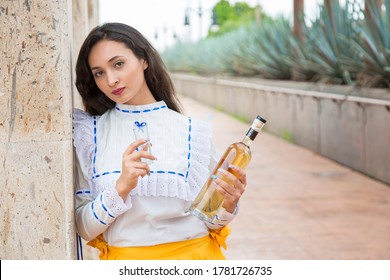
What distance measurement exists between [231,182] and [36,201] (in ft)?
1.80

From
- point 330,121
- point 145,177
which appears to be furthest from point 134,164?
point 330,121

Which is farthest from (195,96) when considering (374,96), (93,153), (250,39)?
(93,153)

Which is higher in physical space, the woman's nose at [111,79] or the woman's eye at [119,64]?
the woman's eye at [119,64]

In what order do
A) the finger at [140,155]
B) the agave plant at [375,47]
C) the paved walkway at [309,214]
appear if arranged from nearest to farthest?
the finger at [140,155]
the paved walkway at [309,214]
the agave plant at [375,47]

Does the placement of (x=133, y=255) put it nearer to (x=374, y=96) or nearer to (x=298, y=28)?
(x=374, y=96)

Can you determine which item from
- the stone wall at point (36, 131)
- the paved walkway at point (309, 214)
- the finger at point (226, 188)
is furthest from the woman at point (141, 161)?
the paved walkway at point (309, 214)

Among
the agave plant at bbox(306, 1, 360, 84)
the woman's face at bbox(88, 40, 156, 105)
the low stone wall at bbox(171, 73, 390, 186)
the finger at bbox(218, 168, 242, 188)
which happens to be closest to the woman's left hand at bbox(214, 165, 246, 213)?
the finger at bbox(218, 168, 242, 188)

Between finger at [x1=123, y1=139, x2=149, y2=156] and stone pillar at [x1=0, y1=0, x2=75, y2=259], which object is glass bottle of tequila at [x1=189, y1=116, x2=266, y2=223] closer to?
finger at [x1=123, y1=139, x2=149, y2=156]

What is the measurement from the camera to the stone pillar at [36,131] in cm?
235

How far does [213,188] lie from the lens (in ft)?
8.08

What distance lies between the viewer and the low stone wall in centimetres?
935

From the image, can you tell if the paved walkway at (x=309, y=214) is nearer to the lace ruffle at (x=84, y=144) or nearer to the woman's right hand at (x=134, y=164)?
the lace ruffle at (x=84, y=144)

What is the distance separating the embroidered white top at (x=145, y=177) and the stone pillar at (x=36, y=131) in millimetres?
120
